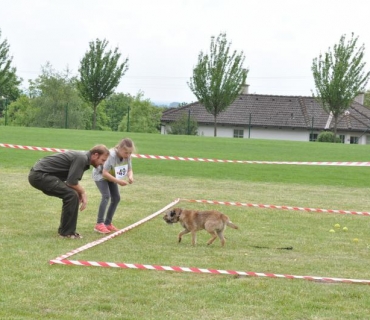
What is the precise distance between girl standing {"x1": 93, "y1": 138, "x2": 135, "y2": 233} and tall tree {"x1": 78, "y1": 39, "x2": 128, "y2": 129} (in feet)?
141

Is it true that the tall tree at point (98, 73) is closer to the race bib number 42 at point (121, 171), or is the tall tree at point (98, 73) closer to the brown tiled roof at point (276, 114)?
the brown tiled roof at point (276, 114)

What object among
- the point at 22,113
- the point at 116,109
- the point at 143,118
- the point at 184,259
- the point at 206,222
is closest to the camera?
the point at 184,259

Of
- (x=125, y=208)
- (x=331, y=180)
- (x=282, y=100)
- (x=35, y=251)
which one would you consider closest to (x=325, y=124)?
(x=282, y=100)

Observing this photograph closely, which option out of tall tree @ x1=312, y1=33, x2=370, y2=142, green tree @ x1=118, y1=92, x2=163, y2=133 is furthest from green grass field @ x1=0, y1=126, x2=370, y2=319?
green tree @ x1=118, y1=92, x2=163, y2=133

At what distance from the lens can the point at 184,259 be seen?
27.8 feet

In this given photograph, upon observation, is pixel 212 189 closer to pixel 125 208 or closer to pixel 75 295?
pixel 125 208

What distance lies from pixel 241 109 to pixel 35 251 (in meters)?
63.5

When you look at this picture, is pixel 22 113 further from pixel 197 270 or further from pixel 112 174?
pixel 197 270

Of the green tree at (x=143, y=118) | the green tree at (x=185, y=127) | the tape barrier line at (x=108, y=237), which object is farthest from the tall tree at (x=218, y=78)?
the tape barrier line at (x=108, y=237)

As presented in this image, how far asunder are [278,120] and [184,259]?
62.7 meters

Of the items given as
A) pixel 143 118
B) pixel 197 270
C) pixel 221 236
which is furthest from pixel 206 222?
pixel 143 118

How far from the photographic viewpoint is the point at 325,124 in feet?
222

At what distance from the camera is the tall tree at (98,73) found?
53.6m

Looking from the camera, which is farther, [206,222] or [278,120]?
[278,120]
